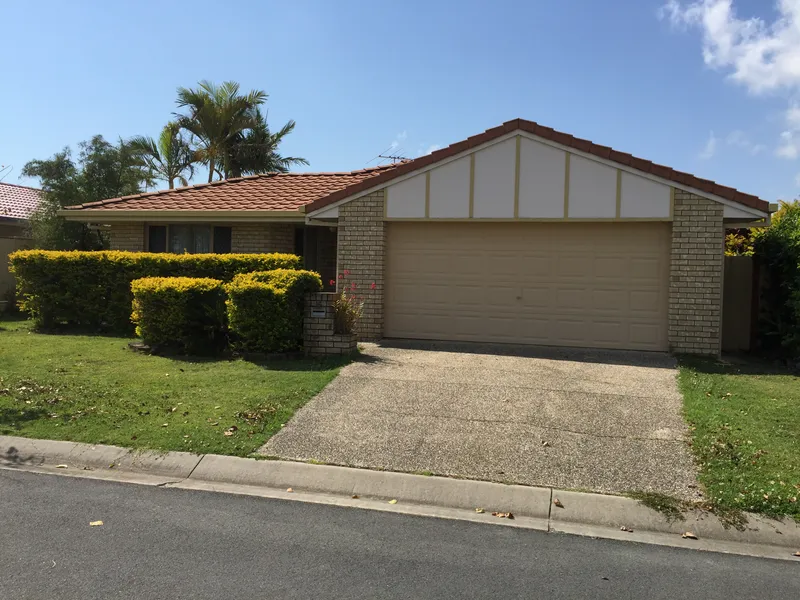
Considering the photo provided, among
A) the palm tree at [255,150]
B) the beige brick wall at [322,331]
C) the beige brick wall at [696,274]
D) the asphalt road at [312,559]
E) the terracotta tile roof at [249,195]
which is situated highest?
the palm tree at [255,150]

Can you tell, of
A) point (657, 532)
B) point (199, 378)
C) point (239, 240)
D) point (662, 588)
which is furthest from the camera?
point (239, 240)

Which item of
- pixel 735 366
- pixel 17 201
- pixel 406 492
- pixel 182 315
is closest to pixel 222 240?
pixel 182 315

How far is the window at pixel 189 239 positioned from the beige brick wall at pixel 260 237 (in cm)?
26

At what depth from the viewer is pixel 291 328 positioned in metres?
10.1

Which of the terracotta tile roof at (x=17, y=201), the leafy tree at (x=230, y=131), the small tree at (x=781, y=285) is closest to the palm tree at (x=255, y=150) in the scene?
the leafy tree at (x=230, y=131)

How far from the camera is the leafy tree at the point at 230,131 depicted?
82.5 ft

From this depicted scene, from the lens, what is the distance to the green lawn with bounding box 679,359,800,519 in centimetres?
525

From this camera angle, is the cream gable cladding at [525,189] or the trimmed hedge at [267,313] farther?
the cream gable cladding at [525,189]

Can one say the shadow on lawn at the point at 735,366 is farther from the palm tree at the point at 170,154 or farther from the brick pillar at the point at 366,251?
the palm tree at the point at 170,154

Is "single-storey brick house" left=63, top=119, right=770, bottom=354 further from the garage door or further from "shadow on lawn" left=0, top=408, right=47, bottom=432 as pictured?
"shadow on lawn" left=0, top=408, right=47, bottom=432

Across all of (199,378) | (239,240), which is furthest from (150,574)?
(239,240)

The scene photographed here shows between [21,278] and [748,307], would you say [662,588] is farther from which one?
[21,278]

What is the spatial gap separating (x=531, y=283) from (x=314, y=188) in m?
6.62

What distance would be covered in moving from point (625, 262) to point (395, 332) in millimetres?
4213
